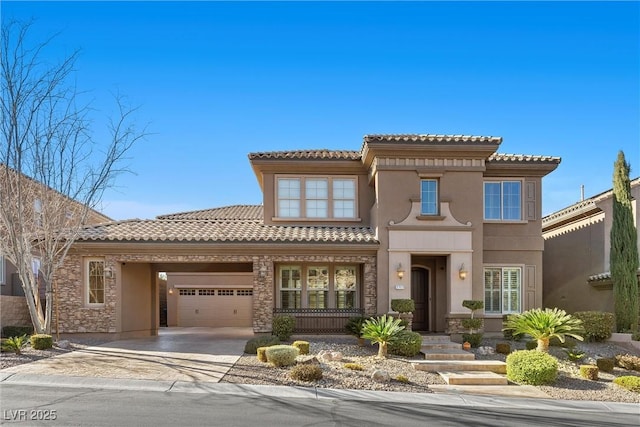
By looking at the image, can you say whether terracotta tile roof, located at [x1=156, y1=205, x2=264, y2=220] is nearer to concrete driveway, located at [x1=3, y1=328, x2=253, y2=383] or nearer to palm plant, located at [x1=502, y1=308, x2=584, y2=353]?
concrete driveway, located at [x1=3, y1=328, x2=253, y2=383]

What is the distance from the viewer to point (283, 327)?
15547 mm

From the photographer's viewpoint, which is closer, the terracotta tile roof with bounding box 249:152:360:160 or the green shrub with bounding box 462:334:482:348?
the green shrub with bounding box 462:334:482:348

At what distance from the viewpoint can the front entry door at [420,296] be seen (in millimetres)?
18422

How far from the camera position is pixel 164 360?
12805mm

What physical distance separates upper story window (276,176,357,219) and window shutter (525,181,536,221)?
6517 mm

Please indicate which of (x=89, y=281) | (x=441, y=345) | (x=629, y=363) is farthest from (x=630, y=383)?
(x=89, y=281)

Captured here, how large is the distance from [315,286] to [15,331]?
10294mm

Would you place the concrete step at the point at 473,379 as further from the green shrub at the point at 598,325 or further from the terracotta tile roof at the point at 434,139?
the terracotta tile roof at the point at 434,139

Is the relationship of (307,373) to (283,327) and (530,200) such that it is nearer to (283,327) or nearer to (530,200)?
(283,327)

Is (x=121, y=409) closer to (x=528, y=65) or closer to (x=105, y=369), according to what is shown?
(x=105, y=369)

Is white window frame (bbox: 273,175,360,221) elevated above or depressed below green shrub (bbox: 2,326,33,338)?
above

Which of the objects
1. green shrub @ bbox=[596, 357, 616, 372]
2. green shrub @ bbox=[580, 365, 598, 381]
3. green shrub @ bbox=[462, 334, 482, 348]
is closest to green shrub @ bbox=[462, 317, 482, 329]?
green shrub @ bbox=[462, 334, 482, 348]

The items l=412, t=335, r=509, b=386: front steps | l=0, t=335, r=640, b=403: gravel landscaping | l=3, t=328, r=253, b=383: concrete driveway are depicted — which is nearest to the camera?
l=0, t=335, r=640, b=403: gravel landscaping

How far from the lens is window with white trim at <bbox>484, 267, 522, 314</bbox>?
1756cm
